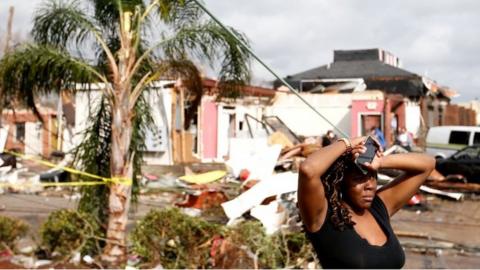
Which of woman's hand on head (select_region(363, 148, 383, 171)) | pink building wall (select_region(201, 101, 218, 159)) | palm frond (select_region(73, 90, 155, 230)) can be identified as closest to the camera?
woman's hand on head (select_region(363, 148, 383, 171))

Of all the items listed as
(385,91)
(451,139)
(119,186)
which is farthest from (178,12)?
(385,91)

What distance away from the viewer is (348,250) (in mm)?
2797

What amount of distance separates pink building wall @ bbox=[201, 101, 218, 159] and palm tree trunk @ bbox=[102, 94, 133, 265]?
655 inches

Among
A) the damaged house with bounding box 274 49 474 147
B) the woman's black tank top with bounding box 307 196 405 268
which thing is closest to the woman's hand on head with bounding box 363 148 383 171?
the woman's black tank top with bounding box 307 196 405 268

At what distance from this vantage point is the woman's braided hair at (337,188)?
9.38ft

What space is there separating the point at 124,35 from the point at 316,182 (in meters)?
5.43

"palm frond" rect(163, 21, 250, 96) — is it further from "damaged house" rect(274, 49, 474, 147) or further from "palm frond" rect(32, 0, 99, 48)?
"damaged house" rect(274, 49, 474, 147)

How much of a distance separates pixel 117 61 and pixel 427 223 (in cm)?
743

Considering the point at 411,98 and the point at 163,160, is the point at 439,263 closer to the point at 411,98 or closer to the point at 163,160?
the point at 163,160

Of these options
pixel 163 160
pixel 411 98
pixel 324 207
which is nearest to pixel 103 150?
pixel 324 207

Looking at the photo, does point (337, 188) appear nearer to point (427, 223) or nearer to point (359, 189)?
point (359, 189)

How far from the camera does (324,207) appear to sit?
2.86m

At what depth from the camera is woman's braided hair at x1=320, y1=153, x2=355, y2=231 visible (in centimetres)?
286

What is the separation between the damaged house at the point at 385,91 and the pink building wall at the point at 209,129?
5.83 meters
